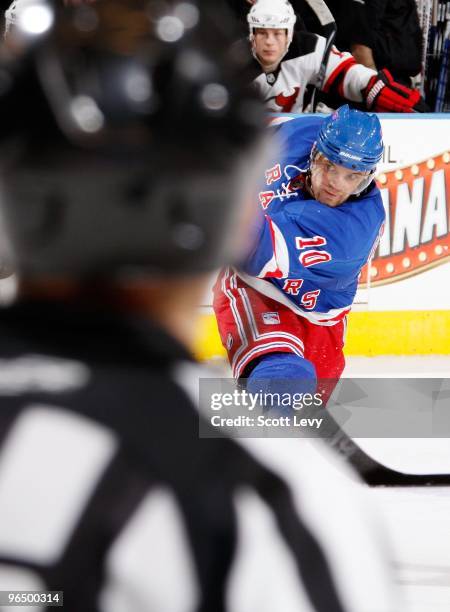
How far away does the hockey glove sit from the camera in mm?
4891

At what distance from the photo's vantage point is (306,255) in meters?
3.16

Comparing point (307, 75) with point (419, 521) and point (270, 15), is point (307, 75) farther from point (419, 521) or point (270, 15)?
point (419, 521)

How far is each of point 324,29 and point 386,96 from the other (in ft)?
1.74

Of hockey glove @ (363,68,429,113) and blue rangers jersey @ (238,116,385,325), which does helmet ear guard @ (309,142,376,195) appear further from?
hockey glove @ (363,68,429,113)

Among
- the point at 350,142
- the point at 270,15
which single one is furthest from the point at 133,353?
the point at 270,15

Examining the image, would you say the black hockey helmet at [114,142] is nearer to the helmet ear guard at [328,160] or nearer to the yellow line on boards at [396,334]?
the helmet ear guard at [328,160]

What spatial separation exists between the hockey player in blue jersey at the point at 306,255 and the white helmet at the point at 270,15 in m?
1.25

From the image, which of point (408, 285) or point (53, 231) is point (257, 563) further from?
point (408, 285)

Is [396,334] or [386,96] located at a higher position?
[386,96]

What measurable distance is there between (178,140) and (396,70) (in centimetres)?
526

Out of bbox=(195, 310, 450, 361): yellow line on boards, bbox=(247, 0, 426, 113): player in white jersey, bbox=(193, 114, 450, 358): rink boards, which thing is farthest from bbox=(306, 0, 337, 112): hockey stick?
bbox=(195, 310, 450, 361): yellow line on boards

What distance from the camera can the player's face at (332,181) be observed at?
3.11m

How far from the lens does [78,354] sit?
593 millimetres

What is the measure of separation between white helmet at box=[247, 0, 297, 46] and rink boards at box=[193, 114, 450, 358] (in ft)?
2.23
